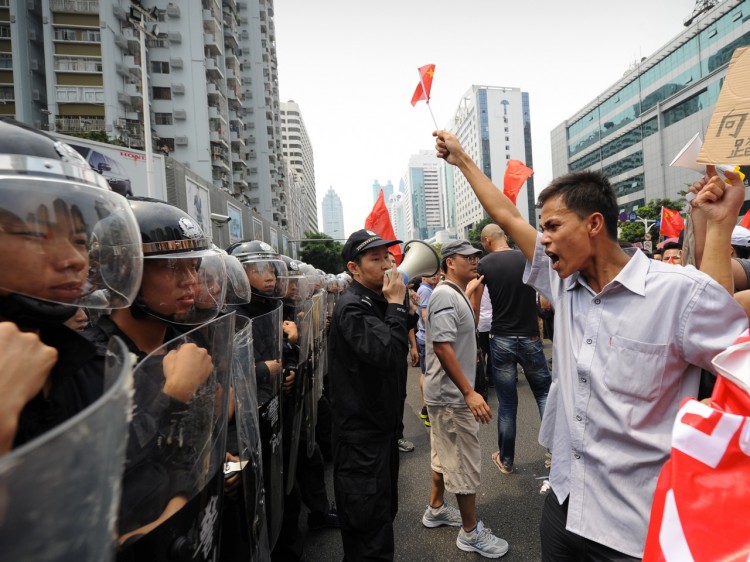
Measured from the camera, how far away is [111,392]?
1.78 ft

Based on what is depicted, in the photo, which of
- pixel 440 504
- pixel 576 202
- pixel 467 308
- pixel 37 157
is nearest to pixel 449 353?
pixel 467 308

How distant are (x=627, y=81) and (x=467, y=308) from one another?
196 ft

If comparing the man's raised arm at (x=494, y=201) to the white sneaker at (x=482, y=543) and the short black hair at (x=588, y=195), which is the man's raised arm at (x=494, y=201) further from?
the white sneaker at (x=482, y=543)

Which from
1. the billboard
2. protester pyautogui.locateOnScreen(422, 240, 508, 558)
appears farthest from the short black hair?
the billboard

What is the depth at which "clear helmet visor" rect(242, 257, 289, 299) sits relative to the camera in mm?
3688

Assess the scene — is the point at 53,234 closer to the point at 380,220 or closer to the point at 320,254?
the point at 380,220

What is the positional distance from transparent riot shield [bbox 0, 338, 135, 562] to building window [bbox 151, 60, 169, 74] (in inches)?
1906

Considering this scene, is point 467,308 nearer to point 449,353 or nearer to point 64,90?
point 449,353

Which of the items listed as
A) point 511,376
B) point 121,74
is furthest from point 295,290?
point 121,74

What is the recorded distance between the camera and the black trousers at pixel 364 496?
227cm

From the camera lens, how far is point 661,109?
44.1 metres

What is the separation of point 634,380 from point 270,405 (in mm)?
1500

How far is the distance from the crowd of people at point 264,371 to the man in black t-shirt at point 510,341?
1030mm

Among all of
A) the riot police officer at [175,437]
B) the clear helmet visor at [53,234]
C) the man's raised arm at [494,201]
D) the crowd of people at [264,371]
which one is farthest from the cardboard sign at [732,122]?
the clear helmet visor at [53,234]
